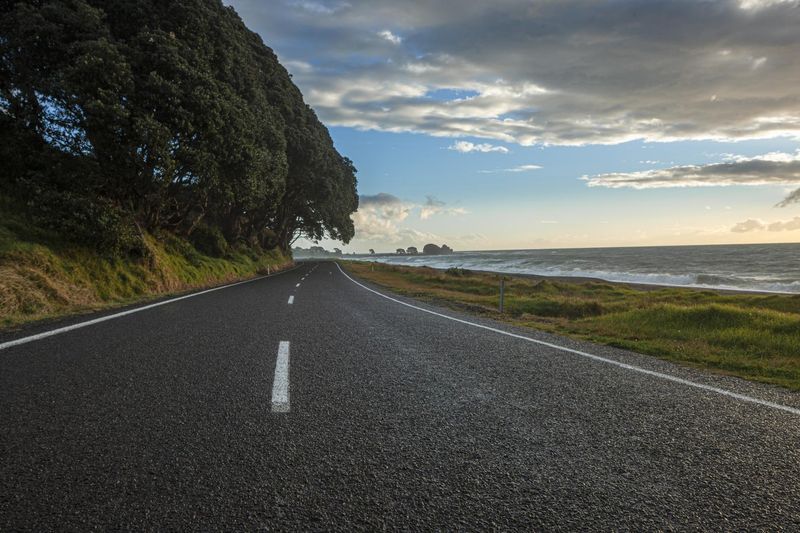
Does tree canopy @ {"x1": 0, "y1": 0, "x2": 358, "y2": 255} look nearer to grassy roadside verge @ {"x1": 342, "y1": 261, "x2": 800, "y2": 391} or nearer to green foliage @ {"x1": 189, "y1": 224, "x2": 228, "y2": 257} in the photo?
green foliage @ {"x1": 189, "y1": 224, "x2": 228, "y2": 257}

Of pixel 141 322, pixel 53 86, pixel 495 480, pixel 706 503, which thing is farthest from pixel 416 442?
pixel 53 86

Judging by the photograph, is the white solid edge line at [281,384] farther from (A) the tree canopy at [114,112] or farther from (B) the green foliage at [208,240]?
(B) the green foliage at [208,240]

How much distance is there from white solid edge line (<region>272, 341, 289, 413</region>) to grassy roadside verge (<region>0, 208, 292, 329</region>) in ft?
17.2

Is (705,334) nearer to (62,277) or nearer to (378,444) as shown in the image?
(378,444)

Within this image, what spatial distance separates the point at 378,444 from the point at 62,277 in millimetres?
11297

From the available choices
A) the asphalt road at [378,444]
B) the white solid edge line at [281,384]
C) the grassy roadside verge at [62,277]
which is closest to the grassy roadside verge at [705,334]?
the asphalt road at [378,444]

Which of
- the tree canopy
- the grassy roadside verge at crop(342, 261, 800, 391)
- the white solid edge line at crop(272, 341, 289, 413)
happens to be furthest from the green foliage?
the white solid edge line at crop(272, 341, 289, 413)

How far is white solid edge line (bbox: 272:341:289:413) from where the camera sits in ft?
12.0

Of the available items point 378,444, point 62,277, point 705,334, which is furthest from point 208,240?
point 378,444

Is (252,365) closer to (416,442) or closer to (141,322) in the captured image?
(416,442)

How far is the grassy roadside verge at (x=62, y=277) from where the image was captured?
9.08 m

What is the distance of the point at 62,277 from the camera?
1101cm

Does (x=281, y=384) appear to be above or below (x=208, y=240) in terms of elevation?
below

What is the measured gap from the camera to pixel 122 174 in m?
13.7
